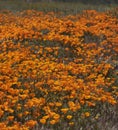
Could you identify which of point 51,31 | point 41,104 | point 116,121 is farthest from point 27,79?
point 51,31

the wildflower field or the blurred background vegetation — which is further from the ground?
the blurred background vegetation

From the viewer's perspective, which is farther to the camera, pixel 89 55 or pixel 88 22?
pixel 88 22

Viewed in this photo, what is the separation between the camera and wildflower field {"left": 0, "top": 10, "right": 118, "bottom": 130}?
6.76m

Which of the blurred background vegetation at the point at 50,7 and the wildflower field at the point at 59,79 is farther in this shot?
the blurred background vegetation at the point at 50,7

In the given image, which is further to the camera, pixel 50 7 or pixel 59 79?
pixel 50 7

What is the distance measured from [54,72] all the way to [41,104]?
1.71 m

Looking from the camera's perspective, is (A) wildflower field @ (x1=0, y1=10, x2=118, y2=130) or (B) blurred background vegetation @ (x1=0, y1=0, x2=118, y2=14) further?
(B) blurred background vegetation @ (x1=0, y1=0, x2=118, y2=14)

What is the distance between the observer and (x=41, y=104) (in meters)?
6.91

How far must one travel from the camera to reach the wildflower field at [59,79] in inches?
266

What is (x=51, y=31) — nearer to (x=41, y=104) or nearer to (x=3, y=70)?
(x=3, y=70)

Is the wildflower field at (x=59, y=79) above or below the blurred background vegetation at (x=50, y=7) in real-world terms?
below

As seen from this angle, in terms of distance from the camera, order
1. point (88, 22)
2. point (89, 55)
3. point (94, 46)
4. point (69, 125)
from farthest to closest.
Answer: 1. point (88, 22)
2. point (94, 46)
3. point (89, 55)
4. point (69, 125)

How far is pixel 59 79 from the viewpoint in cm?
827

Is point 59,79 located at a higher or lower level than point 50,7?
lower
